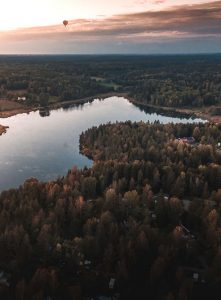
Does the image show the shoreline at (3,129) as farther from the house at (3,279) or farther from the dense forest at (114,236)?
the house at (3,279)

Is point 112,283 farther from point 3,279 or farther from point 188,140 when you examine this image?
point 188,140

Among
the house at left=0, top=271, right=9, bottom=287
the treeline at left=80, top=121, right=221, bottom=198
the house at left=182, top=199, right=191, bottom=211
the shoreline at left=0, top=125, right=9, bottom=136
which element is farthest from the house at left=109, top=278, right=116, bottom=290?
the shoreline at left=0, top=125, right=9, bottom=136

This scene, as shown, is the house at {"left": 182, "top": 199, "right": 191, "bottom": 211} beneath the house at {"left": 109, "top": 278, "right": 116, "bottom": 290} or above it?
beneath

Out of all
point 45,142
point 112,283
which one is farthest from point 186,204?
point 45,142

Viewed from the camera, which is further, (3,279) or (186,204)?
(186,204)

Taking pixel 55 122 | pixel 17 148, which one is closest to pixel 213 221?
pixel 17 148

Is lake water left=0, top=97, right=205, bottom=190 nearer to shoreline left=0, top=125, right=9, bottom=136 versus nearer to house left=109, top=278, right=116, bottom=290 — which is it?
shoreline left=0, top=125, right=9, bottom=136
